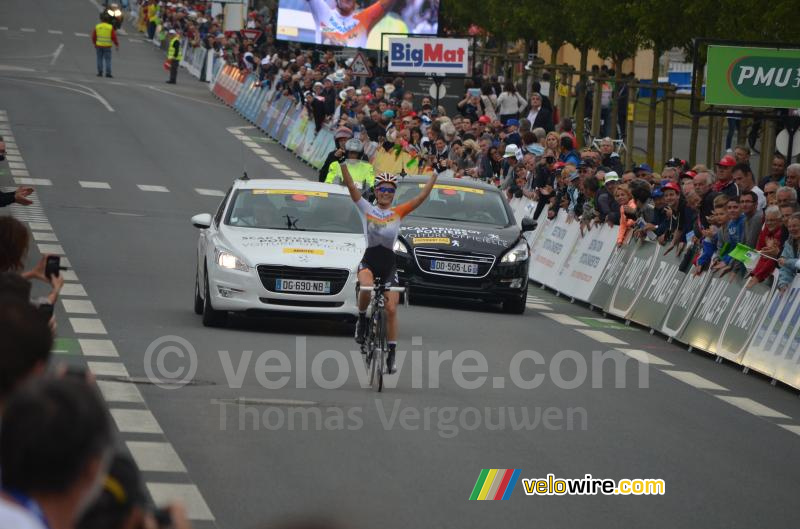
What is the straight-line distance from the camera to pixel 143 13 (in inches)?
3981

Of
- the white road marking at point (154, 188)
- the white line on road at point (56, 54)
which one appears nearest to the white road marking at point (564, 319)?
the white road marking at point (154, 188)

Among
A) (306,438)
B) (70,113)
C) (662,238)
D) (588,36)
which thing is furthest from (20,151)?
(306,438)

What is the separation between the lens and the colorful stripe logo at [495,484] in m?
10.7

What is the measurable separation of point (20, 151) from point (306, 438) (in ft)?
101

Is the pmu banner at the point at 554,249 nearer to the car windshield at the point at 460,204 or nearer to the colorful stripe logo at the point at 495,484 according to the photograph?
the car windshield at the point at 460,204

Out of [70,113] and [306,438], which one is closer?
[306,438]

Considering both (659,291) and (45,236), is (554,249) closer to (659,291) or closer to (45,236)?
(659,291)

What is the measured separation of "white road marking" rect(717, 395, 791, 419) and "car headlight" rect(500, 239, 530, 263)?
7112mm

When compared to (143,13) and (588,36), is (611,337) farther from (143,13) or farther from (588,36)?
(143,13)

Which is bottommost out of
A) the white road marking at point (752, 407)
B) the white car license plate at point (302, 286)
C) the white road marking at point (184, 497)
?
the white road marking at point (752, 407)

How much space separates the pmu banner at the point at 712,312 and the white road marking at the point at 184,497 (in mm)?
9896

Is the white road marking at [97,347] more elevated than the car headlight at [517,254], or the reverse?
the white road marking at [97,347]

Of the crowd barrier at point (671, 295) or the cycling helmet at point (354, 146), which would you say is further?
the cycling helmet at point (354, 146)

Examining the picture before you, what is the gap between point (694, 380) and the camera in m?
17.2
